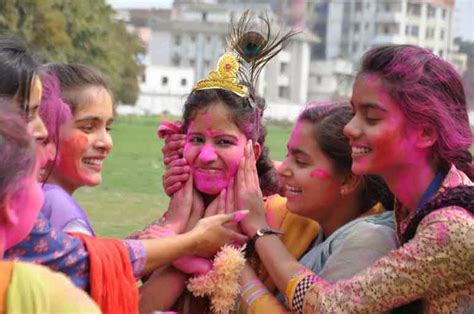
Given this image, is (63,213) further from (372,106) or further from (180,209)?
(372,106)

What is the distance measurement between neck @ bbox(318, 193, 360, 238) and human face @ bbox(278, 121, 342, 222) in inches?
0.7

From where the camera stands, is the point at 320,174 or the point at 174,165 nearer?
the point at 320,174

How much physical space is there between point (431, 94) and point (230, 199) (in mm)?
829

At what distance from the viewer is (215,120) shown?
10.2ft

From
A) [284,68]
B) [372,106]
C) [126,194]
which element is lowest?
[284,68]

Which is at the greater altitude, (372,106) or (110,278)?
(372,106)

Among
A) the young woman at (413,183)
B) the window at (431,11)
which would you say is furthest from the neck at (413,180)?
the window at (431,11)

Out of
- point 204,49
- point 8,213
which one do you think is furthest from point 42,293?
point 204,49

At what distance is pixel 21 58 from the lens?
2.59 m

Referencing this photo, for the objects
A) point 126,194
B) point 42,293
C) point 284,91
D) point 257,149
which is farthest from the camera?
point 284,91

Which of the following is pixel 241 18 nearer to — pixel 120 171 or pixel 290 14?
pixel 120 171

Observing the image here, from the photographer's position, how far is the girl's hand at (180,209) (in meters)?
3.05

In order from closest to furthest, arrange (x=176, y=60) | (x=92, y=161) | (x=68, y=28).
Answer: (x=92, y=161), (x=68, y=28), (x=176, y=60)

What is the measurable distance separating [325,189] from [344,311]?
553 millimetres
